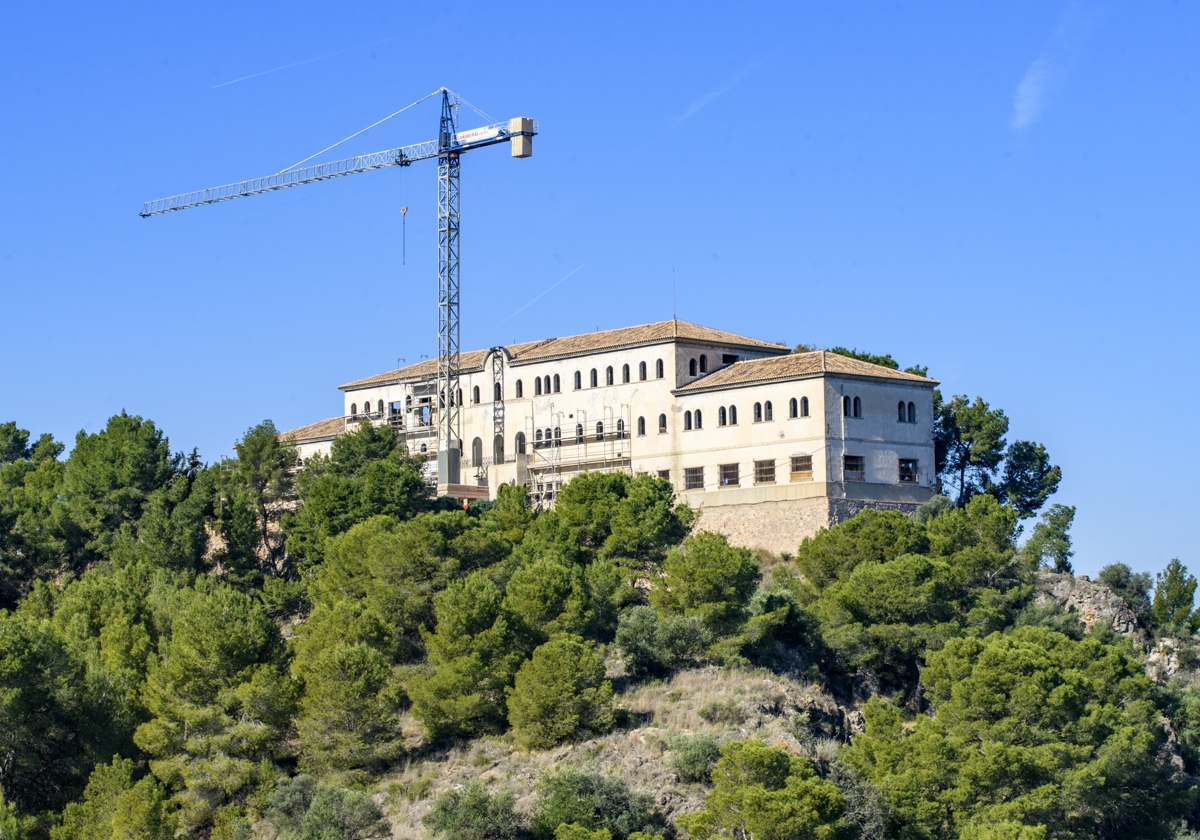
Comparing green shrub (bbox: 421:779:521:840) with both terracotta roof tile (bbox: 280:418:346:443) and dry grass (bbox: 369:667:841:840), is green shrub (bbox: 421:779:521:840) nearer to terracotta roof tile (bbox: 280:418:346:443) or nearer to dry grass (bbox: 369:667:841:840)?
dry grass (bbox: 369:667:841:840)

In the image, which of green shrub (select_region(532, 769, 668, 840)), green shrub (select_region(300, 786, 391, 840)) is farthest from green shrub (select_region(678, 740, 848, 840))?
green shrub (select_region(300, 786, 391, 840))

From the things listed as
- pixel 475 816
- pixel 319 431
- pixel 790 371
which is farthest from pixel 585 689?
pixel 319 431

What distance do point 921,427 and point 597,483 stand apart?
1471 centimetres

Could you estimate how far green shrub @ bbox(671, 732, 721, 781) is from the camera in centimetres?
5319

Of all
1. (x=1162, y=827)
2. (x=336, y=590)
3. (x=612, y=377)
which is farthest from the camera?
(x=612, y=377)

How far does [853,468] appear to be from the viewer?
247 ft

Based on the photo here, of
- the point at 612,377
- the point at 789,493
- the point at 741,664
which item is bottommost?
the point at 741,664

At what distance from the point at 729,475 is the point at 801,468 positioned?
3913 millimetres

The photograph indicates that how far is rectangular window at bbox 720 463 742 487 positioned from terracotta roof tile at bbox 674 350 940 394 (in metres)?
3.43

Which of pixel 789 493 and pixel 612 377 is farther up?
pixel 612 377

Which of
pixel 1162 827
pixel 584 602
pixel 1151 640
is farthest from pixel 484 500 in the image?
pixel 1162 827

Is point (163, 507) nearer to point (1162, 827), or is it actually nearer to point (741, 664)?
point (741, 664)

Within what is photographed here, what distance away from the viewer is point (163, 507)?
78.6 meters

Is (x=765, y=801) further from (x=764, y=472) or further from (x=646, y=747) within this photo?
(x=764, y=472)
